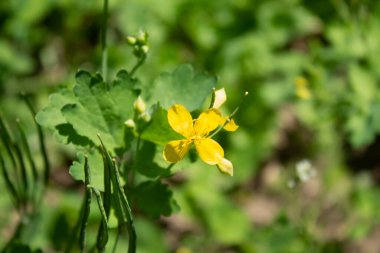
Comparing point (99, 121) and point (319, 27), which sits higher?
point (319, 27)

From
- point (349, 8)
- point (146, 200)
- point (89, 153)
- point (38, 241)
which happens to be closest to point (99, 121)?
point (89, 153)

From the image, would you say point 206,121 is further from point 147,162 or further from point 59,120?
point 59,120

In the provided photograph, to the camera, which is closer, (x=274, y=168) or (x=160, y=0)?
(x=160, y=0)

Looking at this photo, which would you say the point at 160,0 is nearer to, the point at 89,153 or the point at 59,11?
the point at 59,11

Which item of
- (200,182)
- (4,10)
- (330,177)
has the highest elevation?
(4,10)

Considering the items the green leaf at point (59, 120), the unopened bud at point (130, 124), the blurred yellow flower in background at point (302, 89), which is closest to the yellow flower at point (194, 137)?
the unopened bud at point (130, 124)

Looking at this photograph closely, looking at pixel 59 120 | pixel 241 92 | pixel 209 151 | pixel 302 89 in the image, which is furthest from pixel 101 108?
pixel 241 92

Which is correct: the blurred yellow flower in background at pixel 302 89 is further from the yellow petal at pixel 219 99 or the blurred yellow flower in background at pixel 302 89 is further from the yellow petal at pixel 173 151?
the yellow petal at pixel 173 151
